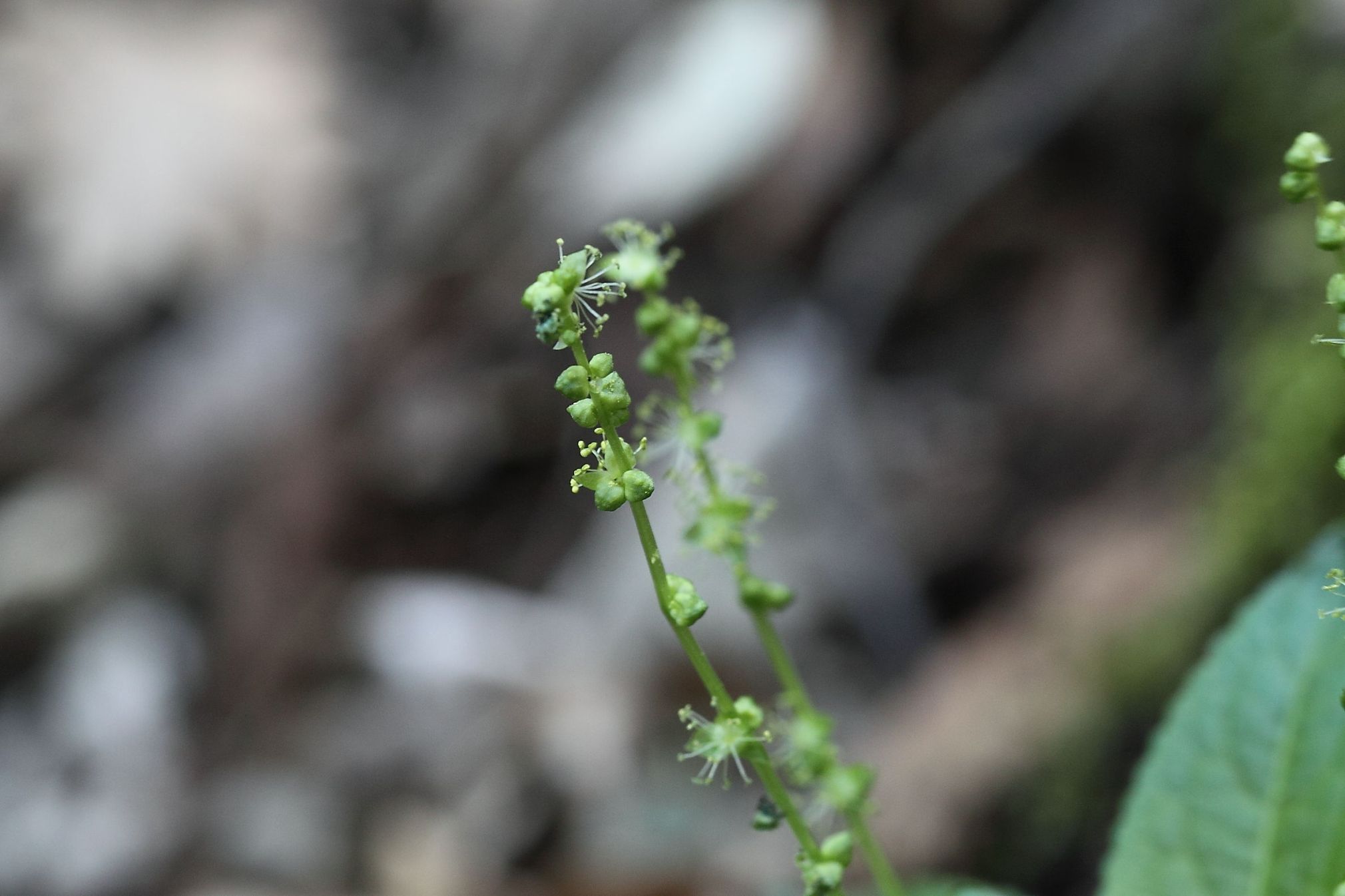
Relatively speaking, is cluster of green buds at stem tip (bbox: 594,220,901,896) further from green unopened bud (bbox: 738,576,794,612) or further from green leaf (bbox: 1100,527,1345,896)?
green leaf (bbox: 1100,527,1345,896)

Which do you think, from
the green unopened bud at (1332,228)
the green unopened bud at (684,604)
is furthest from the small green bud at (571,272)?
the green unopened bud at (1332,228)

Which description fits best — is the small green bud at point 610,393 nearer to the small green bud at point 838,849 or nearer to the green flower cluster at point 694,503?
the green flower cluster at point 694,503

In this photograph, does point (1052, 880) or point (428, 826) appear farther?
point (428, 826)

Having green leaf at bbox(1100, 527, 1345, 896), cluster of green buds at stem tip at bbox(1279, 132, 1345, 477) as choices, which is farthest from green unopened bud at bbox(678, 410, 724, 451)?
green leaf at bbox(1100, 527, 1345, 896)

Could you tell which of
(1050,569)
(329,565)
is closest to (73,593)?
(329,565)

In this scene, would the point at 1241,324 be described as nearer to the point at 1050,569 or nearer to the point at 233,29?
the point at 1050,569

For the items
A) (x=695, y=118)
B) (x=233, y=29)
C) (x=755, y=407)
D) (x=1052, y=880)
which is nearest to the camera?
(x=1052, y=880)

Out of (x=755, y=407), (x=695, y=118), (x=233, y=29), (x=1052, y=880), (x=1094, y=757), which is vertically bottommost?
(x=1052, y=880)
